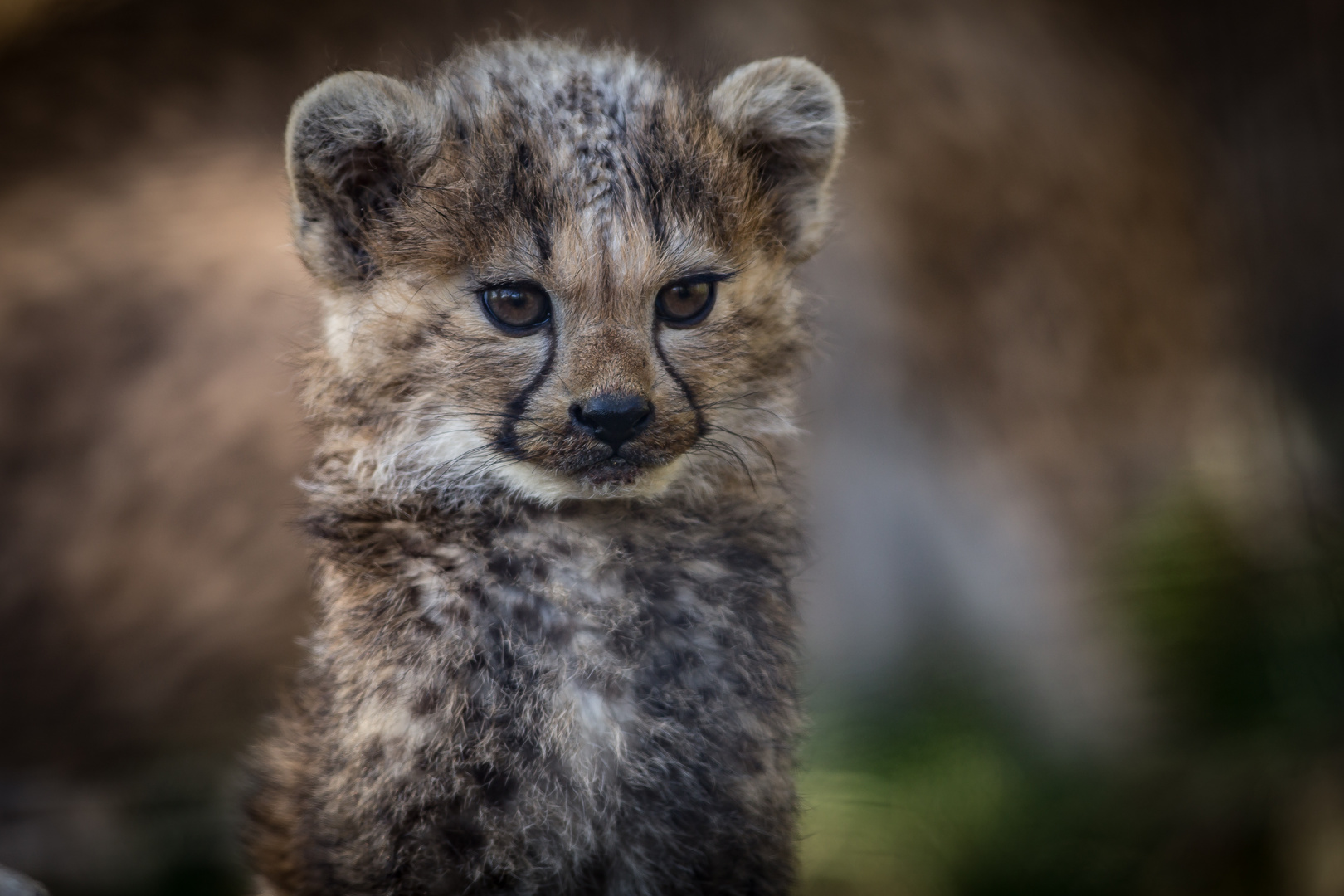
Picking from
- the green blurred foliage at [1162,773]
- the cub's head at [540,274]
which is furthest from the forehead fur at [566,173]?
the green blurred foliage at [1162,773]

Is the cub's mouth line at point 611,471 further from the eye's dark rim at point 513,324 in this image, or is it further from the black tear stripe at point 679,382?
the eye's dark rim at point 513,324

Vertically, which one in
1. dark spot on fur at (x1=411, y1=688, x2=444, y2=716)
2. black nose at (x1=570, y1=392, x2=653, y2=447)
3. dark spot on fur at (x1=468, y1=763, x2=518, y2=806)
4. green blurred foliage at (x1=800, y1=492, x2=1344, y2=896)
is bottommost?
green blurred foliage at (x1=800, y1=492, x2=1344, y2=896)

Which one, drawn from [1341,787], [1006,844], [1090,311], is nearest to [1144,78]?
[1090,311]

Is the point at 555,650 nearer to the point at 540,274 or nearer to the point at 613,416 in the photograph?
the point at 613,416

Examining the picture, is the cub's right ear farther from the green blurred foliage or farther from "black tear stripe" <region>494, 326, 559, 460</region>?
the green blurred foliage

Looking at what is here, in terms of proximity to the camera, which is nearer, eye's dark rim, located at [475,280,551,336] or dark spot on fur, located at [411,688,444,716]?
dark spot on fur, located at [411,688,444,716]

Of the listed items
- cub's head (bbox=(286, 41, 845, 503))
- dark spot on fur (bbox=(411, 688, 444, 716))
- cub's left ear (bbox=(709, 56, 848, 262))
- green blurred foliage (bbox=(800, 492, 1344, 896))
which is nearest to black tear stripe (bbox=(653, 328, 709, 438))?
cub's head (bbox=(286, 41, 845, 503))

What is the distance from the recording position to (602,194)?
199cm

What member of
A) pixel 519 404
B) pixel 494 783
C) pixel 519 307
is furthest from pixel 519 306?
pixel 494 783

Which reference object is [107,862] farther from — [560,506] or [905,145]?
[905,145]

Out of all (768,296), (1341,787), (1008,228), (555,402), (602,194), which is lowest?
(1341,787)

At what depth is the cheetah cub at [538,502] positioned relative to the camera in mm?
1871

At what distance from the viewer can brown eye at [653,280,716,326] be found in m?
2.08

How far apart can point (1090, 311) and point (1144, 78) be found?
1.11 metres
